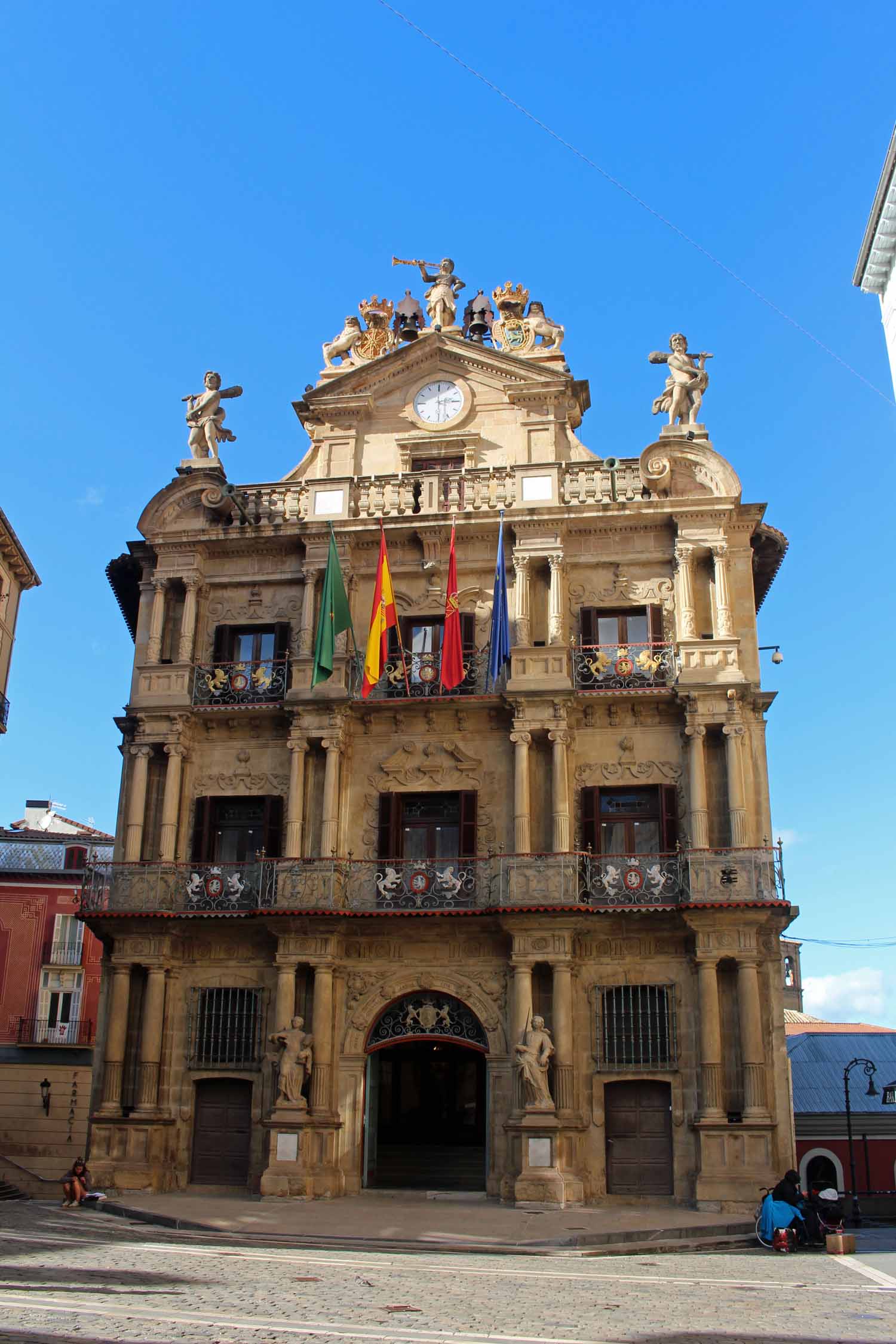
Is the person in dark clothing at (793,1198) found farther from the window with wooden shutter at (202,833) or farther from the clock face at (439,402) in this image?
the clock face at (439,402)

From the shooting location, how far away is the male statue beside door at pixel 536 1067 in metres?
24.6

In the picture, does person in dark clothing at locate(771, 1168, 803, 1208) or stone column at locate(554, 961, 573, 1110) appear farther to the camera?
stone column at locate(554, 961, 573, 1110)

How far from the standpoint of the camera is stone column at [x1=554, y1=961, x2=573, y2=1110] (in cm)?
2488

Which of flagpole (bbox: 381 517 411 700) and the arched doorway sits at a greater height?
flagpole (bbox: 381 517 411 700)

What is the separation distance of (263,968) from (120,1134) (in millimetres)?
4187

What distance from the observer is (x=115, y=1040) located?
26.7 metres

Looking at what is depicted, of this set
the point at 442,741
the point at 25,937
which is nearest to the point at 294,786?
the point at 442,741

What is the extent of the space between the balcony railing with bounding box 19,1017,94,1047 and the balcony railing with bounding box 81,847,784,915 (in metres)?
18.0

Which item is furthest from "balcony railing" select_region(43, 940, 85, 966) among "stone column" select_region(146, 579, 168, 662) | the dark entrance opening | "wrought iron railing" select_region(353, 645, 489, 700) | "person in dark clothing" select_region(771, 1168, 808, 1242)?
"person in dark clothing" select_region(771, 1168, 808, 1242)

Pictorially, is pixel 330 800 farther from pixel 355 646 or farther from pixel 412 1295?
pixel 412 1295

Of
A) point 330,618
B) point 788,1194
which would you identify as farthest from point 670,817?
point 788,1194

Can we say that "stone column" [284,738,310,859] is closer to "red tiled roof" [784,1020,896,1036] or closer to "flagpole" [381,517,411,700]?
"flagpole" [381,517,411,700]

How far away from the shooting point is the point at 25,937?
148 ft

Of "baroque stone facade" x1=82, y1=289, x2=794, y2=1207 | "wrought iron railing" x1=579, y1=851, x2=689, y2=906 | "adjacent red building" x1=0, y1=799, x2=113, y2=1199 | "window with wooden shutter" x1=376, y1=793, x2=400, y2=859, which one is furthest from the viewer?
"adjacent red building" x1=0, y1=799, x2=113, y2=1199
